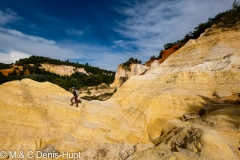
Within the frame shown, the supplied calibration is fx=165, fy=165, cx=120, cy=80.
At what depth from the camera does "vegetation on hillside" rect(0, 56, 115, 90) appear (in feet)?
234

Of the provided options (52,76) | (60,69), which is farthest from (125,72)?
(60,69)

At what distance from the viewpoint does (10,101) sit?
10.5 meters

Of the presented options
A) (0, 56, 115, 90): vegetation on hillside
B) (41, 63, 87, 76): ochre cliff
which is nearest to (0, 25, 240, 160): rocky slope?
(0, 56, 115, 90): vegetation on hillside

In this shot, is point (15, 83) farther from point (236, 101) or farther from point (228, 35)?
point (228, 35)

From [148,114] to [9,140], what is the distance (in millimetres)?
8952

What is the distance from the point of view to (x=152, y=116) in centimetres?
1246

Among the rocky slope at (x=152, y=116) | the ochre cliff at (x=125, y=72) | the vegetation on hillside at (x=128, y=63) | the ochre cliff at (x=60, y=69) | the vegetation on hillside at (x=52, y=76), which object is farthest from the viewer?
the ochre cliff at (x=60, y=69)

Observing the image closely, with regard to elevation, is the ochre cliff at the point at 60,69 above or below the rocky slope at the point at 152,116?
above

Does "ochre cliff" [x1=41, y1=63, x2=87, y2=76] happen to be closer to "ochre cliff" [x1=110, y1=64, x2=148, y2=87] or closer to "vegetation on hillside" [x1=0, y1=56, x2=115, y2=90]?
"vegetation on hillside" [x1=0, y1=56, x2=115, y2=90]

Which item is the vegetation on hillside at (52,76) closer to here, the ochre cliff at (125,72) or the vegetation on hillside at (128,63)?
the ochre cliff at (125,72)

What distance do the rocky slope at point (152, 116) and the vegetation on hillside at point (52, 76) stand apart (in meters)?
52.5

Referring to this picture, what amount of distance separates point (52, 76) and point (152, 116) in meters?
91.9

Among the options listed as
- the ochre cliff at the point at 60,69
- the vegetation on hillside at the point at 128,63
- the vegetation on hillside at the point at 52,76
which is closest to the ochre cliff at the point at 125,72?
the vegetation on hillside at the point at 128,63

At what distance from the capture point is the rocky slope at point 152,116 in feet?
25.2
